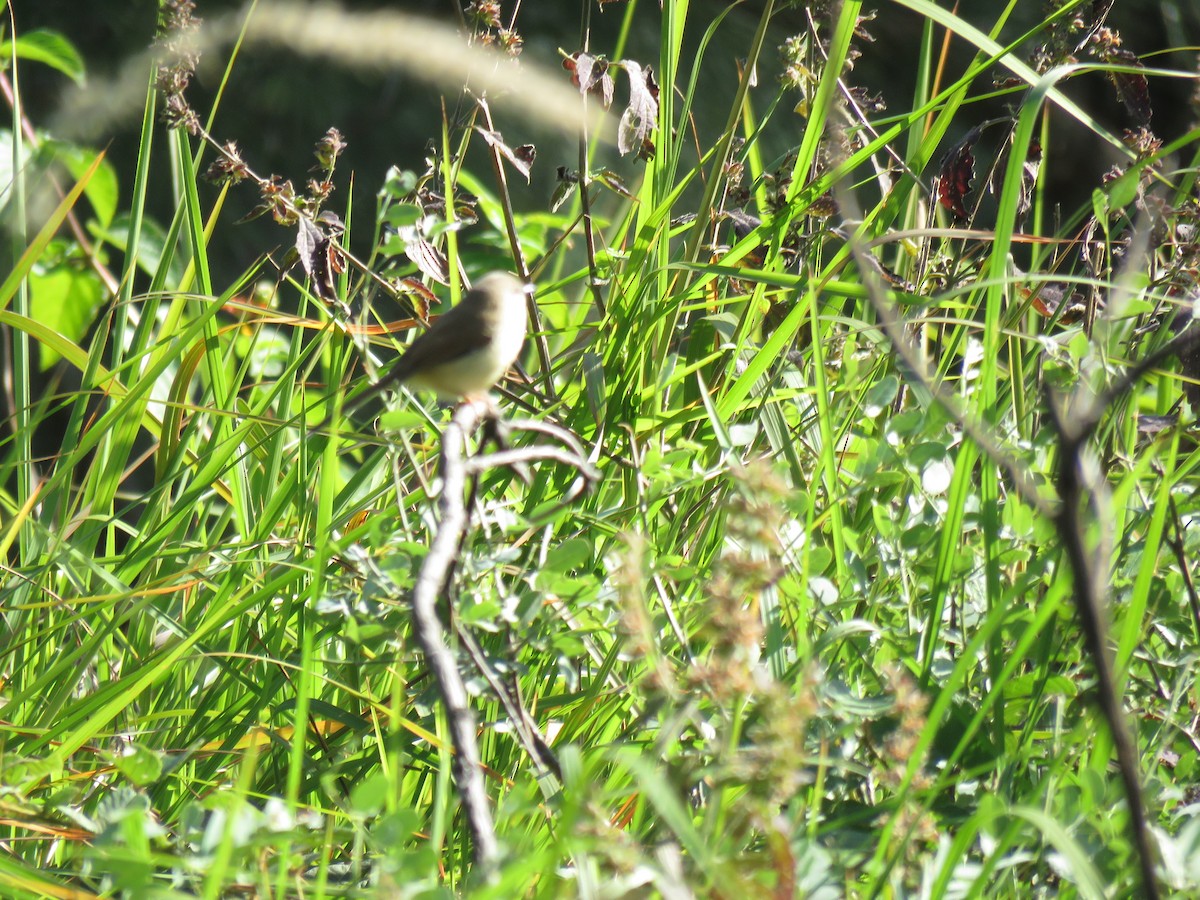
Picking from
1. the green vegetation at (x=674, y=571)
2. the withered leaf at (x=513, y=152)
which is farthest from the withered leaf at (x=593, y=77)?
the withered leaf at (x=513, y=152)

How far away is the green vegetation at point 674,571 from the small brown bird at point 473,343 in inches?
2.8

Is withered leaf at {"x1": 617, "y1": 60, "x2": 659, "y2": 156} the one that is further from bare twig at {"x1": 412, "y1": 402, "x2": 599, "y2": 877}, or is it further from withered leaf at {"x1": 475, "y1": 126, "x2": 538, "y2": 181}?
bare twig at {"x1": 412, "y1": 402, "x2": 599, "y2": 877}

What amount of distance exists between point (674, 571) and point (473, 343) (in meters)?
0.82

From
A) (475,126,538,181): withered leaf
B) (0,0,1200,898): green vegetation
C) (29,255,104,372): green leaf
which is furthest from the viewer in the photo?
(29,255,104,372): green leaf

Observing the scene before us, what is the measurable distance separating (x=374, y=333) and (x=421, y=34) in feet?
1.63

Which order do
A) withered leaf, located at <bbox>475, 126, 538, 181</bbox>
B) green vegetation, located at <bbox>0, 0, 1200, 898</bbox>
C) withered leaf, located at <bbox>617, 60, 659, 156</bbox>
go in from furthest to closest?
withered leaf, located at <bbox>475, 126, 538, 181</bbox>, withered leaf, located at <bbox>617, 60, 659, 156</bbox>, green vegetation, located at <bbox>0, 0, 1200, 898</bbox>

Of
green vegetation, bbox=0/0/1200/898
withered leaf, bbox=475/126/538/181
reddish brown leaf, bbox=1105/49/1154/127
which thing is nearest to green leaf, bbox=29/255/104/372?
green vegetation, bbox=0/0/1200/898

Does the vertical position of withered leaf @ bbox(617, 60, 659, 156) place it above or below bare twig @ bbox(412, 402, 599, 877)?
above

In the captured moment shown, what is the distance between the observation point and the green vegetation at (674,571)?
1059 millimetres

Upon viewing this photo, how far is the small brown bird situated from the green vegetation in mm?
71

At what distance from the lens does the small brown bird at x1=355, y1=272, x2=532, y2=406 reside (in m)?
1.98

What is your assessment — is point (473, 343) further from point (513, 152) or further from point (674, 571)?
point (674, 571)

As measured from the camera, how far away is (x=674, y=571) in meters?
1.30

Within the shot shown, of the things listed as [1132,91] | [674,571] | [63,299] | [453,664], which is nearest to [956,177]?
[1132,91]
